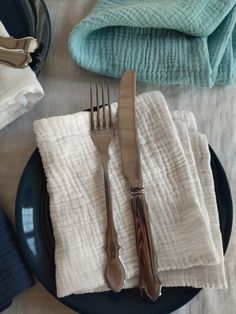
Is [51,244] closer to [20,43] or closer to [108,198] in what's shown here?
[108,198]

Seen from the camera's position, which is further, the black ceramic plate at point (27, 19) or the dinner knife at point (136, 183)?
the black ceramic plate at point (27, 19)

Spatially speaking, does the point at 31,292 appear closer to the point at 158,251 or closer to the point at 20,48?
the point at 158,251

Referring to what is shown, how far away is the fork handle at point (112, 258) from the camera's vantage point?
0.43 meters

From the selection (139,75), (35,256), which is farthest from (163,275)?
(139,75)

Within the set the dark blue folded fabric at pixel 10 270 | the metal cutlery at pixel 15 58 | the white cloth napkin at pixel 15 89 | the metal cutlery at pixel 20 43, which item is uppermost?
the metal cutlery at pixel 20 43

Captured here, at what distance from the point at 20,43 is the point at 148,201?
0.23m

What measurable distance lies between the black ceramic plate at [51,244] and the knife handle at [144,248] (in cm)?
2

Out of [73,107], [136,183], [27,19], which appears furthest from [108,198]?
[27,19]

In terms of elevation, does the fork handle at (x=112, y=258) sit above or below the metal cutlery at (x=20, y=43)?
below

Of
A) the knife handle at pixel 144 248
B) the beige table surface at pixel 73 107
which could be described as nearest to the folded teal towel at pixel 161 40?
the beige table surface at pixel 73 107

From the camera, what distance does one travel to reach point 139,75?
531 mm

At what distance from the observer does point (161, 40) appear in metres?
0.54

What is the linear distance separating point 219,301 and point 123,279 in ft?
0.38

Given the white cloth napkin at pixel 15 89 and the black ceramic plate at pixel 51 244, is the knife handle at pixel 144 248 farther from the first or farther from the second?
the white cloth napkin at pixel 15 89
